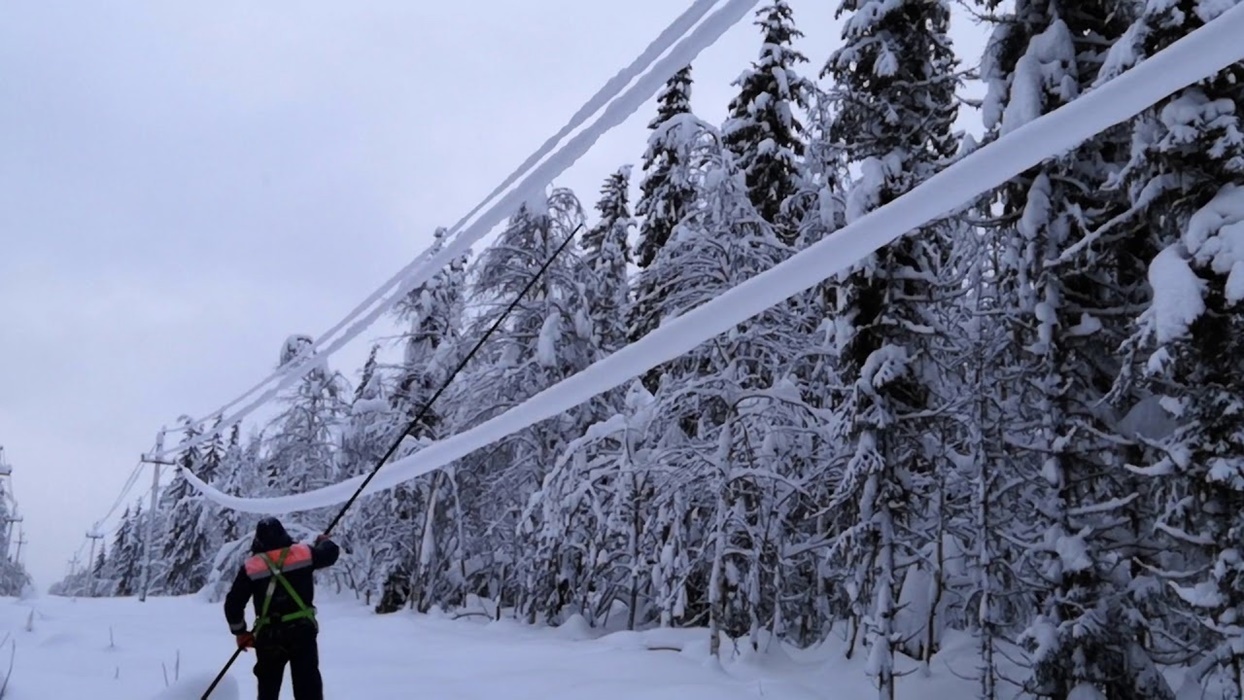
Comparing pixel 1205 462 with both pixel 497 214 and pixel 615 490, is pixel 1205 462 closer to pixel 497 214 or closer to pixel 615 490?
pixel 497 214

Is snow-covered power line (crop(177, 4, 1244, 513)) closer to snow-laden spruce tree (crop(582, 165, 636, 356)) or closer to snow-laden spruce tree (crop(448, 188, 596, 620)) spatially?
snow-laden spruce tree (crop(448, 188, 596, 620))

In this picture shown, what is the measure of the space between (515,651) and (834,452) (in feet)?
19.2

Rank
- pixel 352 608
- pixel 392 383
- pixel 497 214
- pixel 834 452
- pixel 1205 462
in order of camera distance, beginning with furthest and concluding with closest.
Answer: pixel 352 608 < pixel 392 383 < pixel 834 452 < pixel 1205 462 < pixel 497 214

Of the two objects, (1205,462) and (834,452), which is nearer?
(1205,462)

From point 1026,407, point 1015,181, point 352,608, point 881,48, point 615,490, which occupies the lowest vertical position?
point 352,608

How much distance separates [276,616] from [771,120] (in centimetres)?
1800

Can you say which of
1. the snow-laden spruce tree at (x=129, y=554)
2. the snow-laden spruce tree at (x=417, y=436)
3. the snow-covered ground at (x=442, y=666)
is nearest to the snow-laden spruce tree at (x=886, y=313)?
the snow-covered ground at (x=442, y=666)

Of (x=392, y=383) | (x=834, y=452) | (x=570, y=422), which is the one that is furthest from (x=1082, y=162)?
(x=392, y=383)

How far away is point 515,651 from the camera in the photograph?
39.2 ft

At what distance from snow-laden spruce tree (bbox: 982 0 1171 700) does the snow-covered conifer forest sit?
0.13 feet

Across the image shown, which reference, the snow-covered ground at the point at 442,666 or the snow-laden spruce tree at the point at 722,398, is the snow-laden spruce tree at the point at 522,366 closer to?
the snow-covered ground at the point at 442,666

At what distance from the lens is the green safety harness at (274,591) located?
244 inches

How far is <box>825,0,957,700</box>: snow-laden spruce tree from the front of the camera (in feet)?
34.9

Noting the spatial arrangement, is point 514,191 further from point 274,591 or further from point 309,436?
point 309,436
